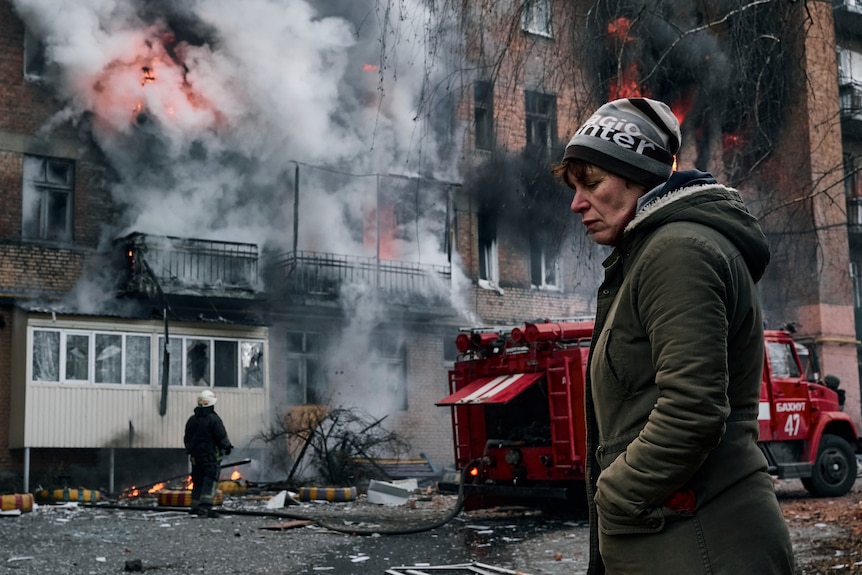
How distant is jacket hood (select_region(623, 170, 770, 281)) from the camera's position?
2463 millimetres

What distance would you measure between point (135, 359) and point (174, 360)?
83 cm

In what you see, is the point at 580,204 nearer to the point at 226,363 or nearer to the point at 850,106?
the point at 226,363

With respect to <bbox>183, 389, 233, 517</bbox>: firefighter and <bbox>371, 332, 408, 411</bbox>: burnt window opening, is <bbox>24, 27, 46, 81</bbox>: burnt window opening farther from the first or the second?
<bbox>183, 389, 233, 517</bbox>: firefighter

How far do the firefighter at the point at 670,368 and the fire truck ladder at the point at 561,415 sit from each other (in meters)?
9.10

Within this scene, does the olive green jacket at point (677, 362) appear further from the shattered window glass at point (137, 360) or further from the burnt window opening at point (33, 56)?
the burnt window opening at point (33, 56)

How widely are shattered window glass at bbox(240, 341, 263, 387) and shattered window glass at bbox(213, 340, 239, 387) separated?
190 millimetres

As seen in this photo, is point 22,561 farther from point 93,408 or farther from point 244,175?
point 244,175

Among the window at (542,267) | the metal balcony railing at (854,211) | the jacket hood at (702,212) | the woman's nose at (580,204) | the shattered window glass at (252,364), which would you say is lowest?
the jacket hood at (702,212)

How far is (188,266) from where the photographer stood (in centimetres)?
2117

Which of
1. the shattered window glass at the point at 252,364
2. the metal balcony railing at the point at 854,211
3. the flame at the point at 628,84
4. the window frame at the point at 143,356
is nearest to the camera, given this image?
the flame at the point at 628,84

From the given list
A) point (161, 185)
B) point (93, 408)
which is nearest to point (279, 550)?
point (93, 408)

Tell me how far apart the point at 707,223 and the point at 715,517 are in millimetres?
670

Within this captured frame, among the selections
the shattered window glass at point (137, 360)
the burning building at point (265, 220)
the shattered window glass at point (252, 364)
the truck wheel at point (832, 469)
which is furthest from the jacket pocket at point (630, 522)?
the shattered window glass at point (252, 364)

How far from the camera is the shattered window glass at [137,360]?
19578mm
